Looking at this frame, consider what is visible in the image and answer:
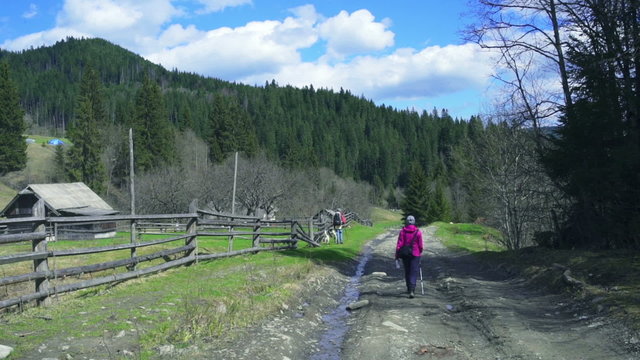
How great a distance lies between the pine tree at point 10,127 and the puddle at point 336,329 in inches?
2928

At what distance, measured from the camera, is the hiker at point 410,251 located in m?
11.3

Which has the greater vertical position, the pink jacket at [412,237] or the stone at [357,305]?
the pink jacket at [412,237]

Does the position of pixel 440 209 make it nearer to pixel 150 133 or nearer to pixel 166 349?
pixel 150 133

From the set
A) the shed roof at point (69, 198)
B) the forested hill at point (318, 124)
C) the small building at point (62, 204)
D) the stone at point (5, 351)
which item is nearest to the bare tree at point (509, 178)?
the stone at point (5, 351)

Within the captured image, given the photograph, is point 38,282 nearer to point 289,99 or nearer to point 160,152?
point 160,152

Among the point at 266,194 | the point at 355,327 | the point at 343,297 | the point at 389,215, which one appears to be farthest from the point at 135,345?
the point at 389,215

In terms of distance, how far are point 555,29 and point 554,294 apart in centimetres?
1155

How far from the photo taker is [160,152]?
77.9 meters

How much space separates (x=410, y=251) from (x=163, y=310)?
580 cm

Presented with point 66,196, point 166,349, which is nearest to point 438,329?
point 166,349

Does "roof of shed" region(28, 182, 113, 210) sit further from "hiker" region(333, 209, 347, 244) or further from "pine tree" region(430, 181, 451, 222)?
"pine tree" region(430, 181, 451, 222)

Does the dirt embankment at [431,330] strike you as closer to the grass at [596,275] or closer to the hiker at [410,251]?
the grass at [596,275]

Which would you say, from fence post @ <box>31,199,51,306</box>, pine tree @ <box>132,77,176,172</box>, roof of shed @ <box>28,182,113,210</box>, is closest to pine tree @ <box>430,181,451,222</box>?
pine tree @ <box>132,77,176,172</box>

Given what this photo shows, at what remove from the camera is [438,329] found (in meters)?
8.05
